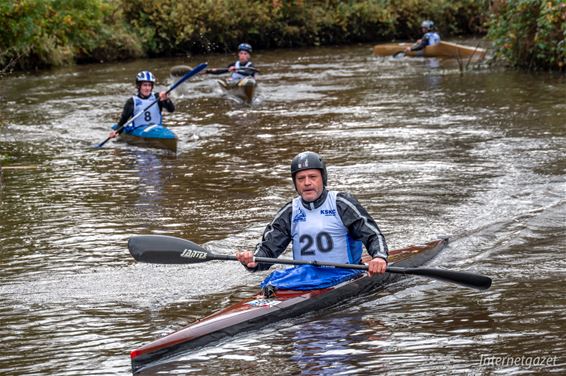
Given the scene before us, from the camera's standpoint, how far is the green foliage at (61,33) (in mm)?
14758

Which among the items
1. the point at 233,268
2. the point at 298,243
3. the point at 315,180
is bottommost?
the point at 233,268

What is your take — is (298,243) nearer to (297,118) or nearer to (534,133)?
(534,133)

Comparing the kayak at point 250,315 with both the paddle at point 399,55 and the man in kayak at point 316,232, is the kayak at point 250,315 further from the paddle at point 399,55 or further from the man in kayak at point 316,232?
the paddle at point 399,55

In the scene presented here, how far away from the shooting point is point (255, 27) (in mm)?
36250

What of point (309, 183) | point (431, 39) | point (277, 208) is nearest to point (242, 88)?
point (431, 39)

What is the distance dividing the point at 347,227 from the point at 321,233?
0.21 metres

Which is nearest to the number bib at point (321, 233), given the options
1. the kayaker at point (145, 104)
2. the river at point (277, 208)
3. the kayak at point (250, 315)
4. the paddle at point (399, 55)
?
the kayak at point (250, 315)

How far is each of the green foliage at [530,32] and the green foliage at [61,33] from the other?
9.72 m

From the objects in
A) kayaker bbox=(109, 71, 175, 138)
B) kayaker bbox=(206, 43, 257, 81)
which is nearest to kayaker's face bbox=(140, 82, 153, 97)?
kayaker bbox=(109, 71, 175, 138)

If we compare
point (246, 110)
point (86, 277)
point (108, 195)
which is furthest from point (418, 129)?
point (86, 277)

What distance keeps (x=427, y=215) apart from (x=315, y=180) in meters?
3.50

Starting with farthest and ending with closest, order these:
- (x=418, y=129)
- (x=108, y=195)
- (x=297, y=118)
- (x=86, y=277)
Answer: (x=297, y=118) → (x=418, y=129) → (x=108, y=195) → (x=86, y=277)

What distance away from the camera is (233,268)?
30.5 ft

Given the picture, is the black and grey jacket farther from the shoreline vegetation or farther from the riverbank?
the riverbank
